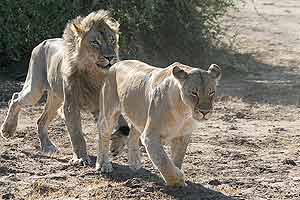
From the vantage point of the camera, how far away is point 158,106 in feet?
20.3

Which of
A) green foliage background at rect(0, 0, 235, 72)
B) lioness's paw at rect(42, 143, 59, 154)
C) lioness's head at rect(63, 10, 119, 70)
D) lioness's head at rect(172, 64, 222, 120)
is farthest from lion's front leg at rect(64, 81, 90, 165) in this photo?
green foliage background at rect(0, 0, 235, 72)

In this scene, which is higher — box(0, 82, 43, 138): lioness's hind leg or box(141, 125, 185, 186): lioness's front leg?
box(141, 125, 185, 186): lioness's front leg

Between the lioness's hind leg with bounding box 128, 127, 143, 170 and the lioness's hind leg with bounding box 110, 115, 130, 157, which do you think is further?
the lioness's hind leg with bounding box 110, 115, 130, 157

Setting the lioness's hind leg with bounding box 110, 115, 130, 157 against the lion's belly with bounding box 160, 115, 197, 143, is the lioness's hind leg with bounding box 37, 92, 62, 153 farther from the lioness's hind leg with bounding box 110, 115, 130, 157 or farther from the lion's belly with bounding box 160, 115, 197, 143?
the lion's belly with bounding box 160, 115, 197, 143

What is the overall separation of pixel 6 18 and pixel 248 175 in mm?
7444

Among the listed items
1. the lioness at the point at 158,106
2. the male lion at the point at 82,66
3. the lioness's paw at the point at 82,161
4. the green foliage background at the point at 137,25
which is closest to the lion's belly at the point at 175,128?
the lioness at the point at 158,106

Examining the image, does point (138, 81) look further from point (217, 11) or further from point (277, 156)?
point (217, 11)

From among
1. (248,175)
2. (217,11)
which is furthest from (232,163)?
(217,11)

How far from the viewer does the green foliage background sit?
13531mm

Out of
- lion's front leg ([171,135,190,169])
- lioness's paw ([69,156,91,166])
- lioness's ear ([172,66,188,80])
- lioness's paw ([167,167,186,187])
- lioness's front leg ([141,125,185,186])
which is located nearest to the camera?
lioness's ear ([172,66,188,80])

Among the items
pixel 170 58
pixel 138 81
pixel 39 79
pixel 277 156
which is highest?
pixel 138 81

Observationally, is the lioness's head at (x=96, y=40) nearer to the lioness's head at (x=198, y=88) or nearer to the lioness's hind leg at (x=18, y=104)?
the lioness's hind leg at (x=18, y=104)

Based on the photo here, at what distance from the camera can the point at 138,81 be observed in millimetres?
6684

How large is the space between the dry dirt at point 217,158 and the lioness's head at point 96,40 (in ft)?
3.26
